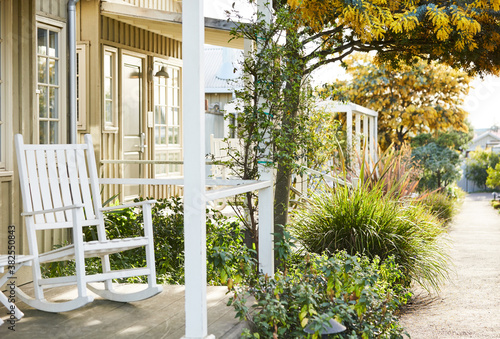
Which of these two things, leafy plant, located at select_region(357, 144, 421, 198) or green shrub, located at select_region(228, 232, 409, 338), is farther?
leafy plant, located at select_region(357, 144, 421, 198)

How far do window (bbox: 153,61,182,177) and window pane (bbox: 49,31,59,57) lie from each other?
117 inches

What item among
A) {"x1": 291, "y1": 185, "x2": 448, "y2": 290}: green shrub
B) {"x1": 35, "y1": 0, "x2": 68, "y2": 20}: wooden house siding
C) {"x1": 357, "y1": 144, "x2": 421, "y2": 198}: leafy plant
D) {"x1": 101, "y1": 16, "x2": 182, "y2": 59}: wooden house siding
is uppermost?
{"x1": 101, "y1": 16, "x2": 182, "y2": 59}: wooden house siding

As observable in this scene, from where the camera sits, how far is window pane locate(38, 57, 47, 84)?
5680mm

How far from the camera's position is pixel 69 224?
13.5 feet

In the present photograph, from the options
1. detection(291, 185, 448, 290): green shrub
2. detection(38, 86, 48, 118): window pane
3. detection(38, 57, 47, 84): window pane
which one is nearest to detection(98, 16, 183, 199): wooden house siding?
detection(38, 86, 48, 118): window pane

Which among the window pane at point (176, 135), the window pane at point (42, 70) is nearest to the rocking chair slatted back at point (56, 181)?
the window pane at point (42, 70)

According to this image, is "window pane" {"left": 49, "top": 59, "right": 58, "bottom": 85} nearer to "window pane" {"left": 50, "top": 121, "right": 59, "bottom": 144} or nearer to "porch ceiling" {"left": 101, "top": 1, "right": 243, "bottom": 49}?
"window pane" {"left": 50, "top": 121, "right": 59, "bottom": 144}

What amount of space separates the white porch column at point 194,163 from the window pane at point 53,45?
3269mm

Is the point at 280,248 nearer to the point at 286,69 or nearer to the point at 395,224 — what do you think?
the point at 286,69

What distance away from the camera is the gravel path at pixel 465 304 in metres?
4.97

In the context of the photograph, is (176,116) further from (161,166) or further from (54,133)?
(54,133)

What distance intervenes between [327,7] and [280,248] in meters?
2.15

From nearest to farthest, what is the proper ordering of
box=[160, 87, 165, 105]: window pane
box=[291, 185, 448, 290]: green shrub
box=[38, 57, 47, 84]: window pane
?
box=[291, 185, 448, 290]: green shrub
box=[38, 57, 47, 84]: window pane
box=[160, 87, 165, 105]: window pane

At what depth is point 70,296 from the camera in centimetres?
408
